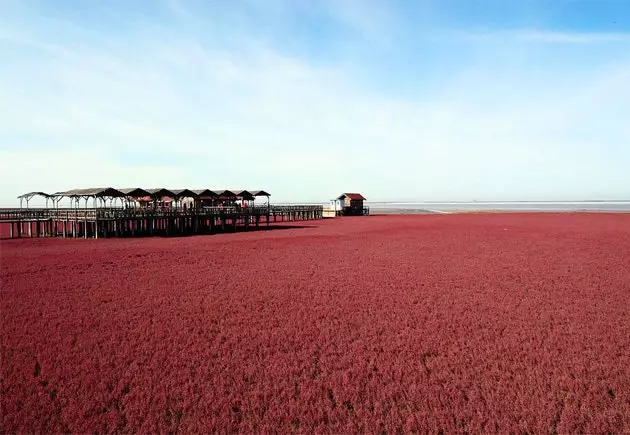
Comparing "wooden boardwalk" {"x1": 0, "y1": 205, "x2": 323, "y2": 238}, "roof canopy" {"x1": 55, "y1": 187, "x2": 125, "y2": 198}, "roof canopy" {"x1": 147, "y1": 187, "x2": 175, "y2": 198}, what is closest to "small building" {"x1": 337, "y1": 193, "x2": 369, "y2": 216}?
"wooden boardwalk" {"x1": 0, "y1": 205, "x2": 323, "y2": 238}

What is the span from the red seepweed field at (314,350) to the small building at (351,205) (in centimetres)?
5375

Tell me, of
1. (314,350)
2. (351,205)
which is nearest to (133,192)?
(314,350)

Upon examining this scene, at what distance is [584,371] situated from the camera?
8719 millimetres

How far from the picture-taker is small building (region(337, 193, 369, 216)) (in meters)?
71.3

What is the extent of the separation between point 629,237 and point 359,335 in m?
28.2

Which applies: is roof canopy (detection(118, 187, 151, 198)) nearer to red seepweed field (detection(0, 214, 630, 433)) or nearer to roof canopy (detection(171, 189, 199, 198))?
roof canopy (detection(171, 189, 199, 198))

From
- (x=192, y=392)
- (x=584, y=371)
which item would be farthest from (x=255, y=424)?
(x=584, y=371)

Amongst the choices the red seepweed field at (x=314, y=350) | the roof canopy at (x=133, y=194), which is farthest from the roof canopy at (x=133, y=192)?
the red seepweed field at (x=314, y=350)

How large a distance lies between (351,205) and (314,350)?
62712 millimetres

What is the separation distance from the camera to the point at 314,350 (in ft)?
31.7

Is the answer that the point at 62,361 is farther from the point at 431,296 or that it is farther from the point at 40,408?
the point at 431,296

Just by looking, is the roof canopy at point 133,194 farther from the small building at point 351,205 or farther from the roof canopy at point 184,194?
the small building at point 351,205

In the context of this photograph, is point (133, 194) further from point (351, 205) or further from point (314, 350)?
point (351, 205)

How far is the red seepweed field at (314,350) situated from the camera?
7465 millimetres
